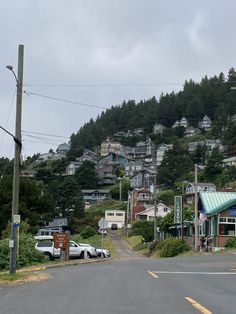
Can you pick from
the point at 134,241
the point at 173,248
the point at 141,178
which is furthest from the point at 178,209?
the point at 141,178

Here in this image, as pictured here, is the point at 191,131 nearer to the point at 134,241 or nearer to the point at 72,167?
the point at 72,167

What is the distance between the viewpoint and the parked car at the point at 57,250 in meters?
37.3

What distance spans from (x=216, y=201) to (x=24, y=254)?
83.7 ft

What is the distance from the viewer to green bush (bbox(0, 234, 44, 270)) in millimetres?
28922

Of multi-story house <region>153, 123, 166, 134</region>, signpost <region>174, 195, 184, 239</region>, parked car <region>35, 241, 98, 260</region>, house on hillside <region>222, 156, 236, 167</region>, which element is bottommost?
parked car <region>35, 241, 98, 260</region>

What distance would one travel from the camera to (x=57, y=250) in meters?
37.3

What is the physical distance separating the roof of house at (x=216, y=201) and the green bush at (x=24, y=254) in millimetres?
21024

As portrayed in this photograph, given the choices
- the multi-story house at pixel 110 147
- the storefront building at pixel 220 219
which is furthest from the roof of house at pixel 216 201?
the multi-story house at pixel 110 147

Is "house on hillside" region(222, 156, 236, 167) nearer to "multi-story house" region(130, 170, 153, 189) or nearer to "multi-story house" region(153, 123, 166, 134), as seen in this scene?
"multi-story house" region(130, 170, 153, 189)

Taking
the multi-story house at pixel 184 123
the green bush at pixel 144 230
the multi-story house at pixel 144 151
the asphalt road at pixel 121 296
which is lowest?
the asphalt road at pixel 121 296

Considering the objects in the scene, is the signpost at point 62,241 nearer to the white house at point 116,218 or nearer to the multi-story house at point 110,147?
the white house at point 116,218

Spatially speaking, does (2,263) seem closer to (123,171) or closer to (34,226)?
(34,226)

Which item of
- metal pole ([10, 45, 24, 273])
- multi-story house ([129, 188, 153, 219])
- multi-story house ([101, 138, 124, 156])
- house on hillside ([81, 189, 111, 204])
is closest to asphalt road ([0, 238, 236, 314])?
metal pole ([10, 45, 24, 273])

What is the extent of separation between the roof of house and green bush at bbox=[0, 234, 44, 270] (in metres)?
21.0
